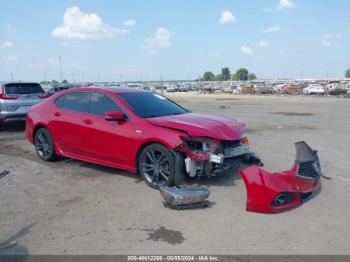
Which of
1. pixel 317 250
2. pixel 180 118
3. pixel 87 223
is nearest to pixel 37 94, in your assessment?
A: pixel 180 118

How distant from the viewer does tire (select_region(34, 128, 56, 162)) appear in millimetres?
A: 7137

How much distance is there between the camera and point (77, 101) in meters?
6.72

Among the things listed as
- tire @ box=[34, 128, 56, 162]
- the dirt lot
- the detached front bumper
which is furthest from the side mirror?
the detached front bumper

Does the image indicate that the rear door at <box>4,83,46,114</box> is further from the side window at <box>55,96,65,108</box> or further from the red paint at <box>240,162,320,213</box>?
the red paint at <box>240,162,320,213</box>

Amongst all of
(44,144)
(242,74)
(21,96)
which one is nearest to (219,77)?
(242,74)

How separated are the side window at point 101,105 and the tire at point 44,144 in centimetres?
134

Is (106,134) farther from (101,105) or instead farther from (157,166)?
(157,166)

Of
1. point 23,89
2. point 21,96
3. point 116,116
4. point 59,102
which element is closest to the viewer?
point 116,116

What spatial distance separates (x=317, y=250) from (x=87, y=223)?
2.59m

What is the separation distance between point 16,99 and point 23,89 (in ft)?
2.12

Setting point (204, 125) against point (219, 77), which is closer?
point (204, 125)

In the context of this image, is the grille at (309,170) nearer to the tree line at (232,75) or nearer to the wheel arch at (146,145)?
the wheel arch at (146,145)

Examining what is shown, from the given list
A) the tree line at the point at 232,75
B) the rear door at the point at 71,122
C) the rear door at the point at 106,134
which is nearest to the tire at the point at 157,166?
the rear door at the point at 106,134

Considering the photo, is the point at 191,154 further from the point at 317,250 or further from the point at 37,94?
the point at 37,94
